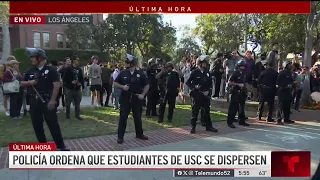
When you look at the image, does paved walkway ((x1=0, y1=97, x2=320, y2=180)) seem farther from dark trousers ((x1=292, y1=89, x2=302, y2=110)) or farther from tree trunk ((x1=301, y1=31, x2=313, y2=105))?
tree trunk ((x1=301, y1=31, x2=313, y2=105))

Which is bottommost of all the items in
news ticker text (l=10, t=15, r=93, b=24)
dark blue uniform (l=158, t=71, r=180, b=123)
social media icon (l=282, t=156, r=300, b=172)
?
social media icon (l=282, t=156, r=300, b=172)

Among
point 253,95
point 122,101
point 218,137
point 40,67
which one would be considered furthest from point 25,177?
point 253,95

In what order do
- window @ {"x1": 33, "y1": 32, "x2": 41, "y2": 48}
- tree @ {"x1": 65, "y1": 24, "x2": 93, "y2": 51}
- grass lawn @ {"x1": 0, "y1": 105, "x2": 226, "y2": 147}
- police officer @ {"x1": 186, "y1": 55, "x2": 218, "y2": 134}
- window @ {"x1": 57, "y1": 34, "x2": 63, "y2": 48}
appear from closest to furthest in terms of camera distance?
grass lawn @ {"x1": 0, "y1": 105, "x2": 226, "y2": 147} < police officer @ {"x1": 186, "y1": 55, "x2": 218, "y2": 134} < window @ {"x1": 33, "y1": 32, "x2": 41, "y2": 48} < tree @ {"x1": 65, "y1": 24, "x2": 93, "y2": 51} < window @ {"x1": 57, "y1": 34, "x2": 63, "y2": 48}

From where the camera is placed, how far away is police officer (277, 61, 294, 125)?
8.69 m

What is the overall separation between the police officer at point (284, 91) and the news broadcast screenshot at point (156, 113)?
0.09 ft

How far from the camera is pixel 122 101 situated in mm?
6344

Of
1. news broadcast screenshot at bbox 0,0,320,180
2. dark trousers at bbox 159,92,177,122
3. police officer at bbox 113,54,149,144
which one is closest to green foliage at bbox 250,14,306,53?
news broadcast screenshot at bbox 0,0,320,180

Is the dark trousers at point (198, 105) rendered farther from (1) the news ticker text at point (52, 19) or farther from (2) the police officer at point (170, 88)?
(1) the news ticker text at point (52, 19)

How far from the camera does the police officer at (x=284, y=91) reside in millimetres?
8688

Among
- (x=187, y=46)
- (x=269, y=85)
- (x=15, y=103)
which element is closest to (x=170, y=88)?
(x=269, y=85)

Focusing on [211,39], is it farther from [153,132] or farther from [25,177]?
[25,177]

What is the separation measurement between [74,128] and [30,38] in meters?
24.9

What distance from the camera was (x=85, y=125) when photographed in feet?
26.4

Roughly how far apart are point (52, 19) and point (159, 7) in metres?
1.14
